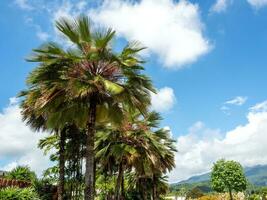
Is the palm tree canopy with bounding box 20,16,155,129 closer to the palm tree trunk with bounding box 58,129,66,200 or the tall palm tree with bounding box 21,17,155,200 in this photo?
the tall palm tree with bounding box 21,17,155,200

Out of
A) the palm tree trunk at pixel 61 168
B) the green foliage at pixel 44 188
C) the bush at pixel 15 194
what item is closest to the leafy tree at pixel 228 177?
the green foliage at pixel 44 188

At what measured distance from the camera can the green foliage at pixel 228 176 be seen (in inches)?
3073

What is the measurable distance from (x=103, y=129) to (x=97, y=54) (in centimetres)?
1426

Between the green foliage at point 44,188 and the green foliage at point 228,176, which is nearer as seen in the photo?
the green foliage at point 44,188

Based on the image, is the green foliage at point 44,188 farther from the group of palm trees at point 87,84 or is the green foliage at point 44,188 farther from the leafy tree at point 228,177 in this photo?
the leafy tree at point 228,177

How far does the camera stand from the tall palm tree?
16.3 m

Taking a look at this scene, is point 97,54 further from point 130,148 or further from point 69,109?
point 130,148

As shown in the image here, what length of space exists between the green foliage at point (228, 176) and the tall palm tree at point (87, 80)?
64.3 meters

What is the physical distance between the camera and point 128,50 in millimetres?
17422

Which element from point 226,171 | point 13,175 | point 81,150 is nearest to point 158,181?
point 13,175

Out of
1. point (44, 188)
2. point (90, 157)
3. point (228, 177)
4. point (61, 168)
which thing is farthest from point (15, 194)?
point (228, 177)

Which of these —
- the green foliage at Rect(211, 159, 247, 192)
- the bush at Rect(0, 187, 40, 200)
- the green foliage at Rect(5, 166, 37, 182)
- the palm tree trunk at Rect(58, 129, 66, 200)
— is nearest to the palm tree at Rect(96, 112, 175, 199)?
the palm tree trunk at Rect(58, 129, 66, 200)

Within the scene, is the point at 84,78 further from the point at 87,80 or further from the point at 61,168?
the point at 61,168

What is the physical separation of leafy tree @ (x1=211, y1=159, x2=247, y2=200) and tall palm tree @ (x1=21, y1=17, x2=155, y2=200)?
211 feet
